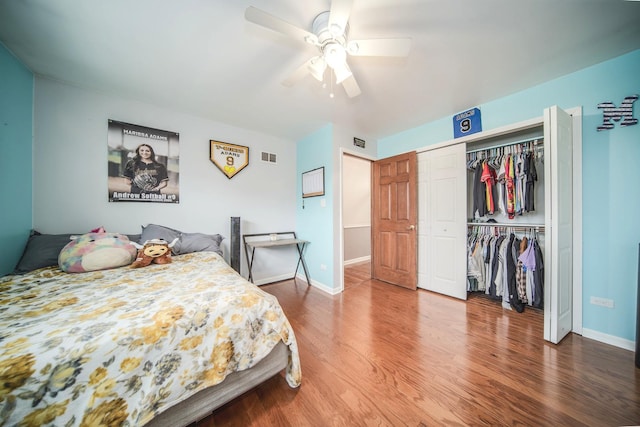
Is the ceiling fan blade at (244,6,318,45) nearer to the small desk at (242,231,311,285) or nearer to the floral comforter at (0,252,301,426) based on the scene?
the floral comforter at (0,252,301,426)

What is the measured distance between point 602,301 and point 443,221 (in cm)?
145

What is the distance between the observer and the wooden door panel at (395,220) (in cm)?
297

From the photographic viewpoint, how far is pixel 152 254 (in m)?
1.82

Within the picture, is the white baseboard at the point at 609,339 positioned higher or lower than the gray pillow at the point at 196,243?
lower

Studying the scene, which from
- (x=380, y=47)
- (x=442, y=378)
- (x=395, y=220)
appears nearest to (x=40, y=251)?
(x=380, y=47)

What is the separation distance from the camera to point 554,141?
168 cm

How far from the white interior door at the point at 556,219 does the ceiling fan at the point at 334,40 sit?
152cm

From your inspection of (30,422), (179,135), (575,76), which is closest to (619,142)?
(575,76)

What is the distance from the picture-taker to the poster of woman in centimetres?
221

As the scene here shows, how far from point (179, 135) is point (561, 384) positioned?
421 centimetres

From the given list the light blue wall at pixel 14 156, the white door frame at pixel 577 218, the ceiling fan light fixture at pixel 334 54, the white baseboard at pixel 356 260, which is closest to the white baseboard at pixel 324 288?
the white baseboard at pixel 356 260

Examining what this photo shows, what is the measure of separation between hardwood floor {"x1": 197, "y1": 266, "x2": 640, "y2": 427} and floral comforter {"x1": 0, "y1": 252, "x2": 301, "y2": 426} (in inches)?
9.8

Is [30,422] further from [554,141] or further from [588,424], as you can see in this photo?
[554,141]

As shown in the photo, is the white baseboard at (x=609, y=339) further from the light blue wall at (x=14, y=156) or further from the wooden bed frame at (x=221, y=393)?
the light blue wall at (x=14, y=156)
